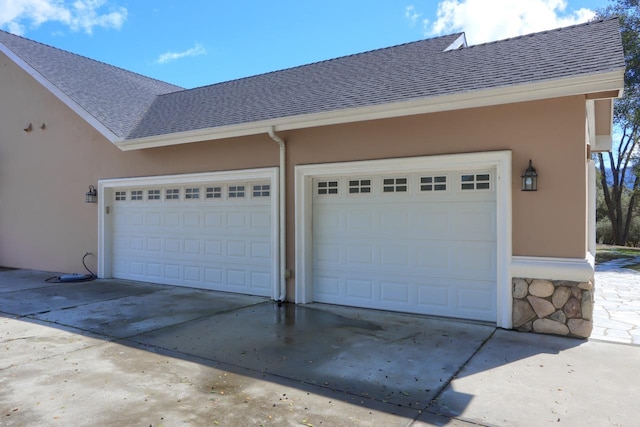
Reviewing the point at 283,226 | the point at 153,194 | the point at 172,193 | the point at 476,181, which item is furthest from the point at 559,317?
the point at 153,194

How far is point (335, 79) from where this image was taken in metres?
8.77

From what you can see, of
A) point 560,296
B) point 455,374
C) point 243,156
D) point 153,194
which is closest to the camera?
point 455,374

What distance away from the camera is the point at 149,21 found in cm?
1162

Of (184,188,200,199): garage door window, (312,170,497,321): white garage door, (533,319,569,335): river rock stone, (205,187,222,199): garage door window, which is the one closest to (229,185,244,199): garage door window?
(205,187,222,199): garage door window

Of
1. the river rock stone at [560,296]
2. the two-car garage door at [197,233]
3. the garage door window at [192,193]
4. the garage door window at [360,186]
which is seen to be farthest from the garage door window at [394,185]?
the garage door window at [192,193]

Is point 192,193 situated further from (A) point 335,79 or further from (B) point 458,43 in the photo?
(B) point 458,43

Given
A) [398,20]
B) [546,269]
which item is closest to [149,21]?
[398,20]

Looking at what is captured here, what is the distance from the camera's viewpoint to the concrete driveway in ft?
11.2

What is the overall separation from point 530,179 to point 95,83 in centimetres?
1133

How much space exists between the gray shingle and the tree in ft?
54.1

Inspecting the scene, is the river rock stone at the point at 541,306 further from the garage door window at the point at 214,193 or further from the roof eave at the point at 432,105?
the garage door window at the point at 214,193

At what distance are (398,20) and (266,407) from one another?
10.4m

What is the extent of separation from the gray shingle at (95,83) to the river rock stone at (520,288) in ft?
26.5

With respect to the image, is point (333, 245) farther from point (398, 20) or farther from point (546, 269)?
point (398, 20)
